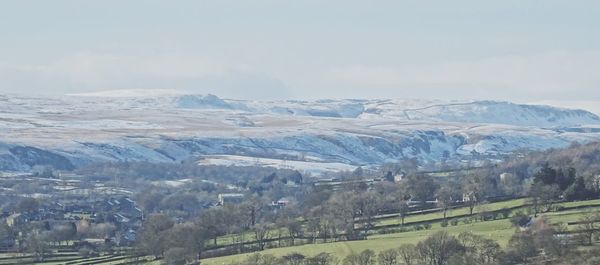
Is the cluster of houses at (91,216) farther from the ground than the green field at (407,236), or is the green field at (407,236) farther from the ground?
the green field at (407,236)

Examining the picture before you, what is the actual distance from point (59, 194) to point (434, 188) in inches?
2619

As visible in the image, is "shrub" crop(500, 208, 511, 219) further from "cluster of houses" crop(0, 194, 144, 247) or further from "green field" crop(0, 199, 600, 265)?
"cluster of houses" crop(0, 194, 144, 247)

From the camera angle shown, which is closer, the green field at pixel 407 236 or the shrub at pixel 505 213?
the green field at pixel 407 236

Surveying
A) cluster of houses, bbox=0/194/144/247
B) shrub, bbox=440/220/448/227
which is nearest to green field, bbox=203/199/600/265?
shrub, bbox=440/220/448/227

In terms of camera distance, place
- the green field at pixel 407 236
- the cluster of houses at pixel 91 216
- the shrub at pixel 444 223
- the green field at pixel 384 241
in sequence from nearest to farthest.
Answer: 1. the green field at pixel 384 241
2. the green field at pixel 407 236
3. the shrub at pixel 444 223
4. the cluster of houses at pixel 91 216

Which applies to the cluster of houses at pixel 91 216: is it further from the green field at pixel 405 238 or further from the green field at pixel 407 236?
the green field at pixel 405 238

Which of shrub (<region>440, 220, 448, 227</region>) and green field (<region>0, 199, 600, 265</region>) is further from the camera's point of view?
shrub (<region>440, 220, 448, 227</region>)

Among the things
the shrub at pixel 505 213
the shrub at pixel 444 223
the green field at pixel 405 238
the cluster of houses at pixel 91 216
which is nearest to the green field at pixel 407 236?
the green field at pixel 405 238

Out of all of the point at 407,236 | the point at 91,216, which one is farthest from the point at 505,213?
the point at 91,216

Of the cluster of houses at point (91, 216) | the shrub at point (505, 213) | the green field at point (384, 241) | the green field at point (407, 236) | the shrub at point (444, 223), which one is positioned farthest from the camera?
the cluster of houses at point (91, 216)

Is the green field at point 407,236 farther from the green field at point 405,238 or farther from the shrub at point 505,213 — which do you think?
the shrub at point 505,213

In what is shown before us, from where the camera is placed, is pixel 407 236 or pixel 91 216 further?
pixel 91 216

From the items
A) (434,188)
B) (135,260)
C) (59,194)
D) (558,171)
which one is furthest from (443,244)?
(59,194)

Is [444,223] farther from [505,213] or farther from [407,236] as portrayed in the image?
[407,236]
